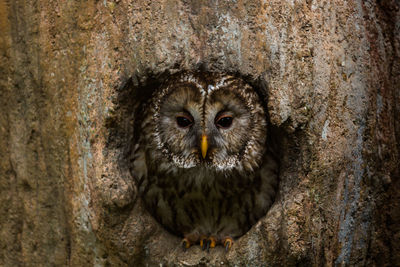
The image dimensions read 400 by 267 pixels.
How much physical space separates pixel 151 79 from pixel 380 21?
1.43m

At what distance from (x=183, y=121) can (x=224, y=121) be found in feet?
0.73

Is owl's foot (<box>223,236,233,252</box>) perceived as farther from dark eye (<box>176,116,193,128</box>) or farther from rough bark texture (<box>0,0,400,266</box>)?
dark eye (<box>176,116,193,128</box>)

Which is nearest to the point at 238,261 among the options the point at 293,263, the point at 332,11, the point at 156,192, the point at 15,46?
the point at 293,263

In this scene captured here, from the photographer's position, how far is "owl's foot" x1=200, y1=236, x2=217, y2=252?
2.72 m

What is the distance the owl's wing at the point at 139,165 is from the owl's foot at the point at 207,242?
1.61 ft

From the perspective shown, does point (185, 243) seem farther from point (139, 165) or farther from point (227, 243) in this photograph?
point (139, 165)

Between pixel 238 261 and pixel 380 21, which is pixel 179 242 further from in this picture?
pixel 380 21

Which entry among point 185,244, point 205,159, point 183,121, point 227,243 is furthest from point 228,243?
point 183,121

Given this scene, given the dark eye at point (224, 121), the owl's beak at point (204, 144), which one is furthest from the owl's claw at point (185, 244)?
the dark eye at point (224, 121)

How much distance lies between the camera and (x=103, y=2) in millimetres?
2582

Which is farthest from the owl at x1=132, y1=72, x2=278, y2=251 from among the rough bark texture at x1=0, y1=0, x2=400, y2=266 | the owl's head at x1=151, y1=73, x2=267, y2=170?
the rough bark texture at x1=0, y1=0, x2=400, y2=266

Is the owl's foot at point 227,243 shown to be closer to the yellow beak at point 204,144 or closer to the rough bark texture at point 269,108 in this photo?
the rough bark texture at point 269,108

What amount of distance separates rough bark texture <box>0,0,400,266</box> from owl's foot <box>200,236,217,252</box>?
7 cm

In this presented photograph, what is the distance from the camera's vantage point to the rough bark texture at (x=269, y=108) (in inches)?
96.3
